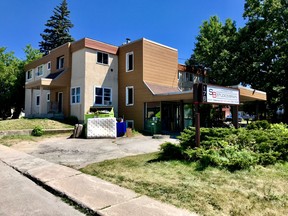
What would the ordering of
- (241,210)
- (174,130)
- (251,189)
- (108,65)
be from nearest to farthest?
(241,210) < (251,189) < (174,130) < (108,65)

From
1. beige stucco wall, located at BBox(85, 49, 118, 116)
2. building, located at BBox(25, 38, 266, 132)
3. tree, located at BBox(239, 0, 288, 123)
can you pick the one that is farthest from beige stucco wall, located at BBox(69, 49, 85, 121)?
tree, located at BBox(239, 0, 288, 123)

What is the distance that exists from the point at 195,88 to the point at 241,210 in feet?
14.4

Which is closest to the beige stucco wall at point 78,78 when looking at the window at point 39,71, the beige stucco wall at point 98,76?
the beige stucco wall at point 98,76

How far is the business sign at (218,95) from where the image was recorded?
762 centimetres

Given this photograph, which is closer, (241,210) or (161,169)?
(241,210)

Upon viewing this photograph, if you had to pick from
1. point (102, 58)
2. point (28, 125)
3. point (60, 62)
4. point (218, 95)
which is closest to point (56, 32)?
point (60, 62)

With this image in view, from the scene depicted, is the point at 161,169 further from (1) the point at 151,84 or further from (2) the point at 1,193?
(1) the point at 151,84

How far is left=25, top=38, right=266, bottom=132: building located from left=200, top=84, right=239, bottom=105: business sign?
30.1 feet

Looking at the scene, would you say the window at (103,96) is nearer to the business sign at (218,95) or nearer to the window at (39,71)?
the window at (39,71)

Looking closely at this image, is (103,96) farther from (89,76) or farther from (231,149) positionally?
(231,149)

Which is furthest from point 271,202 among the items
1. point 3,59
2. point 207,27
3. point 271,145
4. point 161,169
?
point 3,59

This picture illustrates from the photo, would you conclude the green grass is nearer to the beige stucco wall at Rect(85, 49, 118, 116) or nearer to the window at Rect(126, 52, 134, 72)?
the beige stucco wall at Rect(85, 49, 118, 116)

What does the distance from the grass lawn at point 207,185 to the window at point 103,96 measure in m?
14.4

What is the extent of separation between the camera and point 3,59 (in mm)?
36125
